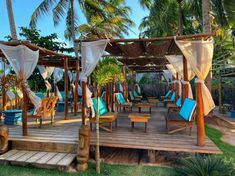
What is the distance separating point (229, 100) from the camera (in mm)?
12898

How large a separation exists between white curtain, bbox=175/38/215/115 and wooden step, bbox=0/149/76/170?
3338mm

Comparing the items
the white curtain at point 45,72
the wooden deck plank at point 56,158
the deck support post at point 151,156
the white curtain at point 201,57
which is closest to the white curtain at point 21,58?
the wooden deck plank at point 56,158

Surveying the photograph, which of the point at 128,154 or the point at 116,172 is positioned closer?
the point at 116,172

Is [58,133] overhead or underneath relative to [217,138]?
overhead

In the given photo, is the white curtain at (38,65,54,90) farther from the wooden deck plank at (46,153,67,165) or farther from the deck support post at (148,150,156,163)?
the deck support post at (148,150,156,163)

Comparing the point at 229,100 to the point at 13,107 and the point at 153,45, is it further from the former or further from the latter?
the point at 13,107

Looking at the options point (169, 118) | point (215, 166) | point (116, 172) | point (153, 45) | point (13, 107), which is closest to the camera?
point (215, 166)

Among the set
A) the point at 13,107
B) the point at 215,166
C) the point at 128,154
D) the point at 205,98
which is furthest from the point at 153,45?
the point at 13,107

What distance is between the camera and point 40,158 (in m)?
4.61

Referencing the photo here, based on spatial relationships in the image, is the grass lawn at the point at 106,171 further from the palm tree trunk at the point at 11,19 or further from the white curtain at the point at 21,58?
the palm tree trunk at the point at 11,19

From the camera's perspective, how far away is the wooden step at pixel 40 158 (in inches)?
171

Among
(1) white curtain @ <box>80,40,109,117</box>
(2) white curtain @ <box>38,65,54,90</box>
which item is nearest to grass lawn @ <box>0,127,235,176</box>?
(1) white curtain @ <box>80,40,109,117</box>

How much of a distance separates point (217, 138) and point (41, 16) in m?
12.2

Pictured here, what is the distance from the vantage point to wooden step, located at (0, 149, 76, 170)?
4348mm
